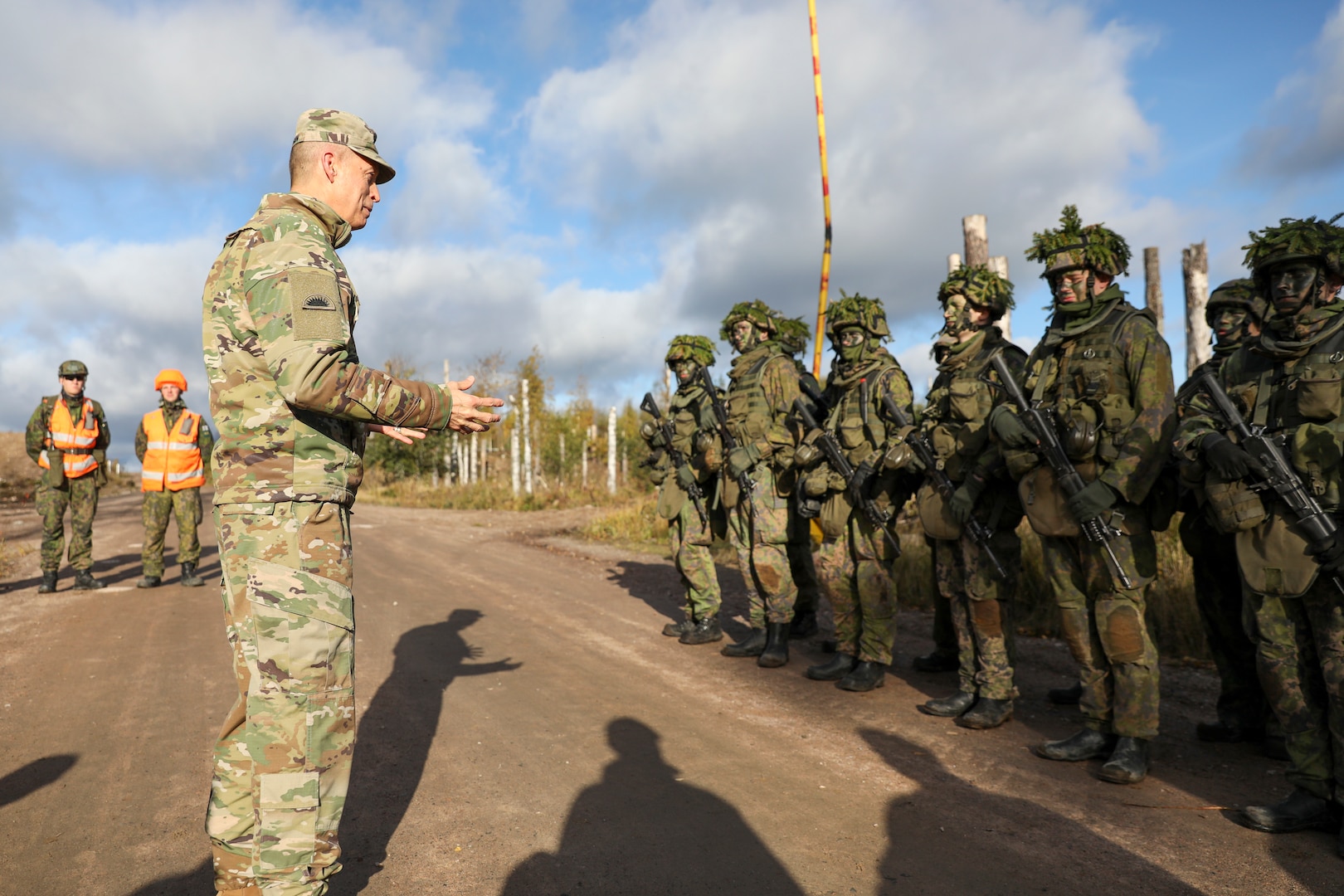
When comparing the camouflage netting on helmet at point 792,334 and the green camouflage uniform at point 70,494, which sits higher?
the camouflage netting on helmet at point 792,334

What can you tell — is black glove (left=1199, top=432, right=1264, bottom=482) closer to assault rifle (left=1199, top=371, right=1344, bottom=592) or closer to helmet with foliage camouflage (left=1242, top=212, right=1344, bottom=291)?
assault rifle (left=1199, top=371, right=1344, bottom=592)

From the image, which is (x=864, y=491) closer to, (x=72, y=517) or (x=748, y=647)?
(x=748, y=647)

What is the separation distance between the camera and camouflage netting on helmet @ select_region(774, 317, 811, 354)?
264 inches

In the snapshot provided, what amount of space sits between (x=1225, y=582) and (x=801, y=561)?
9.98ft

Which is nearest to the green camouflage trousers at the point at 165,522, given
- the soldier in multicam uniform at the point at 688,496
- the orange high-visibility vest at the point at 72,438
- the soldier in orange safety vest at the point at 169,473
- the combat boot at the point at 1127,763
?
the soldier in orange safety vest at the point at 169,473

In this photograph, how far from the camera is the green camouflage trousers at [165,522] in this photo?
28.5 feet

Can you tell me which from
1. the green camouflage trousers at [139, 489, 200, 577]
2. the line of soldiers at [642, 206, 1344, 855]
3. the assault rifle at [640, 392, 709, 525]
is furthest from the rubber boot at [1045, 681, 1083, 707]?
the green camouflage trousers at [139, 489, 200, 577]

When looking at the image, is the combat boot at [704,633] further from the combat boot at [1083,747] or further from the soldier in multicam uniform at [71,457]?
the soldier in multicam uniform at [71,457]

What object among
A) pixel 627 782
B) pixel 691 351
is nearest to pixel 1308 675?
pixel 627 782

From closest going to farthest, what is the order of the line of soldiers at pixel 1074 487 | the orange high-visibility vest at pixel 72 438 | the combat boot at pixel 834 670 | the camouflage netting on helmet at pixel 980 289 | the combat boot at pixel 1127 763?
the line of soldiers at pixel 1074 487
the combat boot at pixel 1127 763
the camouflage netting on helmet at pixel 980 289
the combat boot at pixel 834 670
the orange high-visibility vest at pixel 72 438

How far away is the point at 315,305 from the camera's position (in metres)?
2.34

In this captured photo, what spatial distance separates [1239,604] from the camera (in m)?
4.44

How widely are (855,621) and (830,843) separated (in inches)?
99.1

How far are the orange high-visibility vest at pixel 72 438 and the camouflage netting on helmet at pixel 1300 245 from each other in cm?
1042
